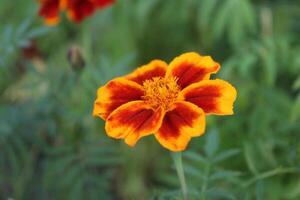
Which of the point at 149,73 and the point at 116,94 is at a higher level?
the point at 149,73

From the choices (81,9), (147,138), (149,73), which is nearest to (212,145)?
(149,73)

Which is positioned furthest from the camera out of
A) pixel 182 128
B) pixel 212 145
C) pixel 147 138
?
pixel 147 138

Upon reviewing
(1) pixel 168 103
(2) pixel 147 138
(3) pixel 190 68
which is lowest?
(1) pixel 168 103

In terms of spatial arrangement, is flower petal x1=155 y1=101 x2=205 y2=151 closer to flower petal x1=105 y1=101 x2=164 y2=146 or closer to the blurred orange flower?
flower petal x1=105 y1=101 x2=164 y2=146

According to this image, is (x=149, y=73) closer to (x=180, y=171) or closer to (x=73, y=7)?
(x=180, y=171)

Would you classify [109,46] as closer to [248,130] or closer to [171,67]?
[248,130]

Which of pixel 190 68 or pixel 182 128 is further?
pixel 190 68

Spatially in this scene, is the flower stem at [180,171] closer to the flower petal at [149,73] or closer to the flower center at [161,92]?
the flower center at [161,92]
